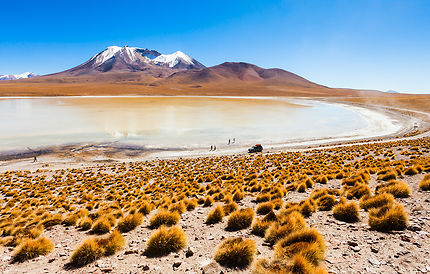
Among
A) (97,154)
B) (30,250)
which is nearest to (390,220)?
(30,250)

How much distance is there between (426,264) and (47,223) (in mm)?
9554

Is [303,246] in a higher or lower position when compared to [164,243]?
higher

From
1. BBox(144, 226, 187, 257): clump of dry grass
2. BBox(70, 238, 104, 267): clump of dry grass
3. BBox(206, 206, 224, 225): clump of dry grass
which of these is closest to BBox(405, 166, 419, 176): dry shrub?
BBox(206, 206, 224, 225): clump of dry grass

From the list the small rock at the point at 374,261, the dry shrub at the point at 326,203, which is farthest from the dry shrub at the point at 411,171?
the small rock at the point at 374,261

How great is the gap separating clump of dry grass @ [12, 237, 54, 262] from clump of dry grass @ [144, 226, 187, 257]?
7.95ft

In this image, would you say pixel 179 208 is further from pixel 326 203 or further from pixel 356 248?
pixel 356 248

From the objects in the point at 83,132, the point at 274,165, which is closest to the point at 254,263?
the point at 274,165

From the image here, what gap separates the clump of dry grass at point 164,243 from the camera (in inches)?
175

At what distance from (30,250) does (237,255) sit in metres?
4.55

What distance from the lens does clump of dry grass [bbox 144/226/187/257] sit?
4.44 meters

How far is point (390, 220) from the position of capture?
443cm

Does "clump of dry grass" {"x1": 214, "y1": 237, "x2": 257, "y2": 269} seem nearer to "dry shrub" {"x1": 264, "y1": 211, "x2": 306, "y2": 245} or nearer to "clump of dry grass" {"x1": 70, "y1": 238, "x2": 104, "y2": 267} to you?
"dry shrub" {"x1": 264, "y1": 211, "x2": 306, "y2": 245}

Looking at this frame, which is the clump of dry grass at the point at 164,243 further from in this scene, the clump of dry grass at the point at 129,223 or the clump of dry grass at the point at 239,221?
the clump of dry grass at the point at 129,223

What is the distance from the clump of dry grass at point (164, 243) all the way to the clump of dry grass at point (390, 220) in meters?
4.04
